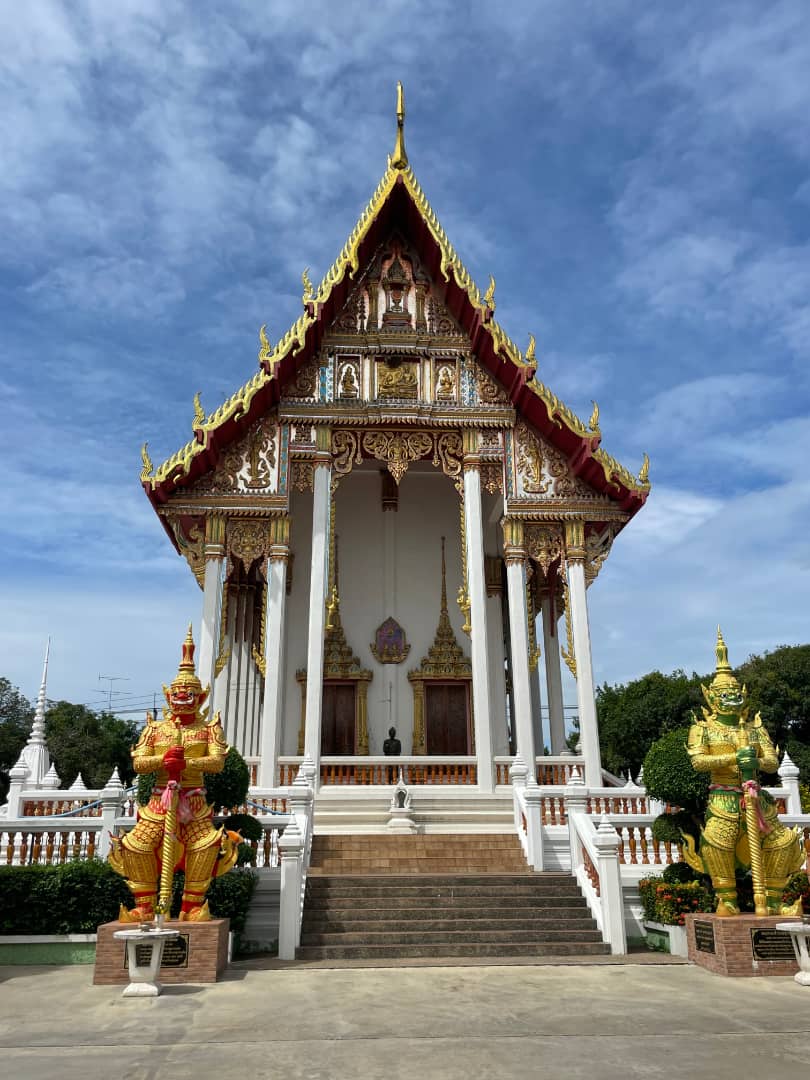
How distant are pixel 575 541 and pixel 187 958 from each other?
813 cm

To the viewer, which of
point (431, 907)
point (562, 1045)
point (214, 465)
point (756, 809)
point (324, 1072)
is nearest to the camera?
point (324, 1072)

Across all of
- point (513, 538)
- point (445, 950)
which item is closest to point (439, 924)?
point (445, 950)

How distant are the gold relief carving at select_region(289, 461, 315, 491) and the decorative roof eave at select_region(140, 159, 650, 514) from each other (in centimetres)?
94

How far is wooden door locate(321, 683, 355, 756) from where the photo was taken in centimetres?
1374

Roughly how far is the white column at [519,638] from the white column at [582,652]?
2.18 feet

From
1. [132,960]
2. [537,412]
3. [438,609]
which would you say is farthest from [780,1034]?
[438,609]

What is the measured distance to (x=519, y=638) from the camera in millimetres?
11875

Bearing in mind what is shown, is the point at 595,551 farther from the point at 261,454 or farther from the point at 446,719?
the point at 261,454

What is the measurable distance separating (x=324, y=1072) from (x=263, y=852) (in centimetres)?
457

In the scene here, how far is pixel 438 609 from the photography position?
14.5 meters

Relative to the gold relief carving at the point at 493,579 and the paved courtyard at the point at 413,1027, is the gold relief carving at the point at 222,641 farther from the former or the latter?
the paved courtyard at the point at 413,1027

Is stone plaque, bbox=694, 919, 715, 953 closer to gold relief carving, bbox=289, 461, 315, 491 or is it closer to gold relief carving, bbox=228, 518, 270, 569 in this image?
gold relief carving, bbox=228, 518, 270, 569

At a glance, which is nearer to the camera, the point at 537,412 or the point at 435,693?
the point at 537,412

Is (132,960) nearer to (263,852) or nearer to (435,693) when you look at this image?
(263,852)
